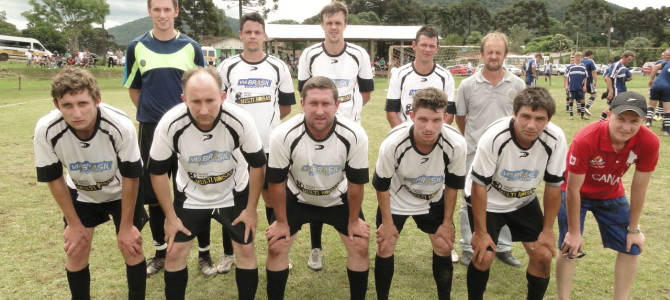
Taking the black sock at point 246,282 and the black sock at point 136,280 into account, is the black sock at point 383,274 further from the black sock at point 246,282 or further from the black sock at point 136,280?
the black sock at point 136,280

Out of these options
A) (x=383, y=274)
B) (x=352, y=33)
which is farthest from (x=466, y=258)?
(x=352, y=33)

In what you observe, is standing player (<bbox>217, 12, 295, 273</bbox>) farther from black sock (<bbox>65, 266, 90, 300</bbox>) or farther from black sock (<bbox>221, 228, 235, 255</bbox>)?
black sock (<bbox>65, 266, 90, 300</bbox>)

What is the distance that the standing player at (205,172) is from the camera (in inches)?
132

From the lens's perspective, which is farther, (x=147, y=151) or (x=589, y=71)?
(x=589, y=71)

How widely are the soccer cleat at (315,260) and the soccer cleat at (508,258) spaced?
1867mm

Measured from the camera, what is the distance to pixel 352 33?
41938 mm

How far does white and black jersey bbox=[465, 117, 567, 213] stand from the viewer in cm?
342

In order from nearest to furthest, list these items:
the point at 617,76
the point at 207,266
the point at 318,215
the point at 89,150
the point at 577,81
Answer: the point at 89,150 → the point at 318,215 → the point at 207,266 → the point at 617,76 → the point at 577,81

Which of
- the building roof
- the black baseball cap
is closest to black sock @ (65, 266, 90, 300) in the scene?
the black baseball cap

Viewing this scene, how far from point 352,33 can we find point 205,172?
131 ft

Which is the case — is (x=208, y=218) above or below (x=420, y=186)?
below

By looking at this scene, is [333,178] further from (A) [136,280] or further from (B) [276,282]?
(A) [136,280]

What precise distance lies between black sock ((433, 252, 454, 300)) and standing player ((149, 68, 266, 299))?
147 cm

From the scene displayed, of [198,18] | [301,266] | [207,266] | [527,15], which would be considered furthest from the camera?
[527,15]
